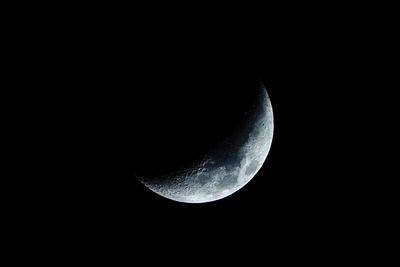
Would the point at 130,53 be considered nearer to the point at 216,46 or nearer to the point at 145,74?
the point at 145,74

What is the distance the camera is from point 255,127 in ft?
9.50

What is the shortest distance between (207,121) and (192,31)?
29.0 inches

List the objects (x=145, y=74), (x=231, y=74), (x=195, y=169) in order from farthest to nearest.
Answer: (x=195, y=169)
(x=231, y=74)
(x=145, y=74)

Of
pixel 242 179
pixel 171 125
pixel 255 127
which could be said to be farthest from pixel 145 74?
pixel 242 179

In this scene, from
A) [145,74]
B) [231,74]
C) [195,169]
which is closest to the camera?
[145,74]

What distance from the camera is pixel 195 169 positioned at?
284 cm

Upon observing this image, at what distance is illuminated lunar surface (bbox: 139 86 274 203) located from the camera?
2.79 metres

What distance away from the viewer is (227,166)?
2.80 m

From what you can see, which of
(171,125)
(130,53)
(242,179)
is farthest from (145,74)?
(242,179)

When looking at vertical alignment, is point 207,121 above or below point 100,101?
below

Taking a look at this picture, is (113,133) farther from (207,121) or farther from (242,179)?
(242,179)

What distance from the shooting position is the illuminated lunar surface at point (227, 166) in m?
2.79

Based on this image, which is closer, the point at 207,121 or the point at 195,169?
the point at 207,121

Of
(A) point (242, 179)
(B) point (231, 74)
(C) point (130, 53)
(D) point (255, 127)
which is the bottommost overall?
(A) point (242, 179)
